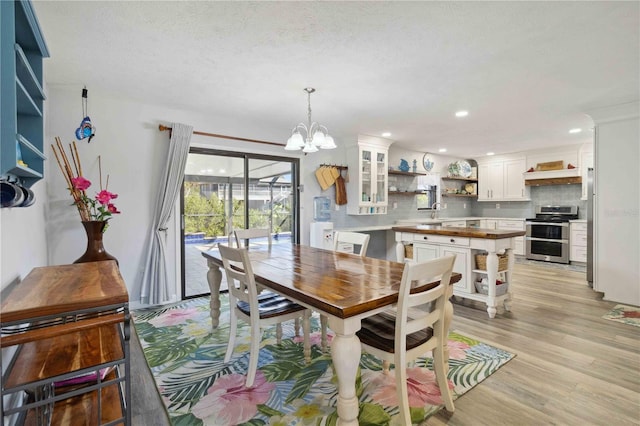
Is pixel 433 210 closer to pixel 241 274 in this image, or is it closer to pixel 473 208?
pixel 473 208

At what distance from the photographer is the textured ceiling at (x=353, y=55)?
1854mm

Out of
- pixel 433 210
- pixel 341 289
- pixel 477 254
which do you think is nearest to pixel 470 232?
pixel 477 254

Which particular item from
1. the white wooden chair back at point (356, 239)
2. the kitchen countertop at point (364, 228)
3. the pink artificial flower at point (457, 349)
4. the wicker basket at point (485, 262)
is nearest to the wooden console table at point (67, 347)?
the white wooden chair back at point (356, 239)

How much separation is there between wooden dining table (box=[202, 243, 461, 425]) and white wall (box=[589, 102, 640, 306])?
317cm

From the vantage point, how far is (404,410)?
1.50 m

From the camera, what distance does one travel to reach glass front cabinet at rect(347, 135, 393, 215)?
16.8 feet

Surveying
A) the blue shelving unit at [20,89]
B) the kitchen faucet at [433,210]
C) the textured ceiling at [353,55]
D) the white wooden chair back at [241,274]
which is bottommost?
the white wooden chair back at [241,274]

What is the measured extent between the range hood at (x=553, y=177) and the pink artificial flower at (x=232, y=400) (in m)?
6.85

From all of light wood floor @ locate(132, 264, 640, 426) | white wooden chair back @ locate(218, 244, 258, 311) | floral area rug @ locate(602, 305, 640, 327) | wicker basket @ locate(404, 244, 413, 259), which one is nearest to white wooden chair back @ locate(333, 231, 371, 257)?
white wooden chair back @ locate(218, 244, 258, 311)

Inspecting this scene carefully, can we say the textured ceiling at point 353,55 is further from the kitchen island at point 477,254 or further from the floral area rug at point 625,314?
the floral area rug at point 625,314

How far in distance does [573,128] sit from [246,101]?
16.1ft

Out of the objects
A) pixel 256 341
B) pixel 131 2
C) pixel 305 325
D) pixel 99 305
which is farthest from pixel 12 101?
pixel 305 325

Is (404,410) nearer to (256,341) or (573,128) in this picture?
(256,341)

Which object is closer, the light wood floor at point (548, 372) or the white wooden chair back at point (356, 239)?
the light wood floor at point (548, 372)
